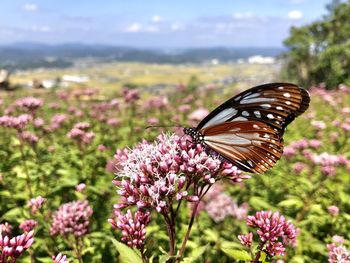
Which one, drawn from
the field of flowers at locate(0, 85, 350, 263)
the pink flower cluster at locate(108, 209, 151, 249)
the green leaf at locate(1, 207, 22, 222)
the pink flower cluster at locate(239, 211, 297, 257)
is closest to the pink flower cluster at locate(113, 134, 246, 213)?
the field of flowers at locate(0, 85, 350, 263)

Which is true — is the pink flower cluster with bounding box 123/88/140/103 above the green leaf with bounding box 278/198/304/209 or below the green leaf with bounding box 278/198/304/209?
above

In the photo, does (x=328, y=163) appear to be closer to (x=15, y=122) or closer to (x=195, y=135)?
(x=195, y=135)

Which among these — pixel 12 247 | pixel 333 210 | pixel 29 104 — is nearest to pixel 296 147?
pixel 333 210

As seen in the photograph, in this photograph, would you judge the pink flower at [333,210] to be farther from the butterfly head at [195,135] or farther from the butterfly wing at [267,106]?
the butterfly head at [195,135]

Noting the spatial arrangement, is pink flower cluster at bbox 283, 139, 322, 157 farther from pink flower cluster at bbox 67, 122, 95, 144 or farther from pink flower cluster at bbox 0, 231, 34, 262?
pink flower cluster at bbox 0, 231, 34, 262

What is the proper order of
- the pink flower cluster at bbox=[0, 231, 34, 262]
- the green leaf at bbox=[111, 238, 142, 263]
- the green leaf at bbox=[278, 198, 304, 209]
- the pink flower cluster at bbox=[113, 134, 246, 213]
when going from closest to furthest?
the pink flower cluster at bbox=[0, 231, 34, 262]
the green leaf at bbox=[111, 238, 142, 263]
the pink flower cluster at bbox=[113, 134, 246, 213]
the green leaf at bbox=[278, 198, 304, 209]

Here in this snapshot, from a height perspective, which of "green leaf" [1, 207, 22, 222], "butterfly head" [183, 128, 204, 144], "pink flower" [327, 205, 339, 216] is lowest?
"green leaf" [1, 207, 22, 222]

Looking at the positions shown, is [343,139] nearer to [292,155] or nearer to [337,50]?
[292,155]

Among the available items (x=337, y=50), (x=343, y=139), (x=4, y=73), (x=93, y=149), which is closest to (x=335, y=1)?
(x=337, y=50)
